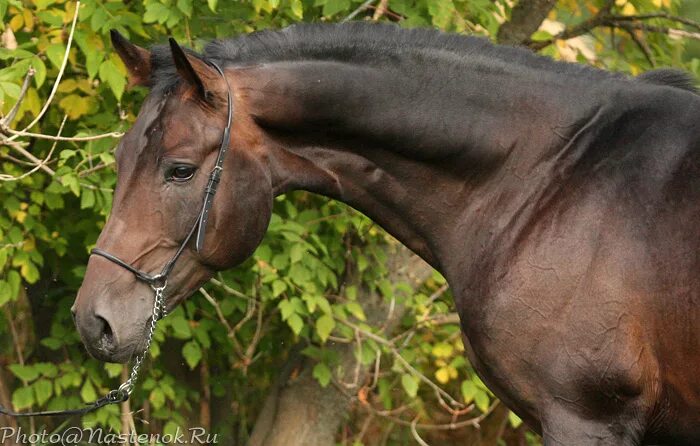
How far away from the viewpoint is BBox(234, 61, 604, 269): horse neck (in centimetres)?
321

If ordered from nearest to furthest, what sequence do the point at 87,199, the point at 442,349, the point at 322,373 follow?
1. the point at 87,199
2. the point at 322,373
3. the point at 442,349

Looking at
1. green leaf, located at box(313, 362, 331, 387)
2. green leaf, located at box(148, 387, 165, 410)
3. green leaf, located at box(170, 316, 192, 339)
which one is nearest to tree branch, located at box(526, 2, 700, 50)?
green leaf, located at box(313, 362, 331, 387)

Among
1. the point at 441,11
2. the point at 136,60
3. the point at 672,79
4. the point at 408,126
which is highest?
the point at 672,79

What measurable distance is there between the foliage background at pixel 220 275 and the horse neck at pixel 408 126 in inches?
49.6

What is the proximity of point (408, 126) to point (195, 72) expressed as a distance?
2.28 ft

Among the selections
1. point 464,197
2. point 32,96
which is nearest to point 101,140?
point 32,96

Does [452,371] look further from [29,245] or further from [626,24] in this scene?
[29,245]

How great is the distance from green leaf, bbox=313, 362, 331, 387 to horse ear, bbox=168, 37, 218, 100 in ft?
8.95

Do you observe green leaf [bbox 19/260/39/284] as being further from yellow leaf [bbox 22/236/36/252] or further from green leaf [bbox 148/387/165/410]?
green leaf [bbox 148/387/165/410]

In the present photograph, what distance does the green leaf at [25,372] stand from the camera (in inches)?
211

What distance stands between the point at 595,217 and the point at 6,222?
314cm

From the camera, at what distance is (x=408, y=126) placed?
3.23m

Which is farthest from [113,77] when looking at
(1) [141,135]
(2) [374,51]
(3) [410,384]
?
(3) [410,384]

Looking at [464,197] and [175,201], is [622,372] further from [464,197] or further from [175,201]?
[175,201]
